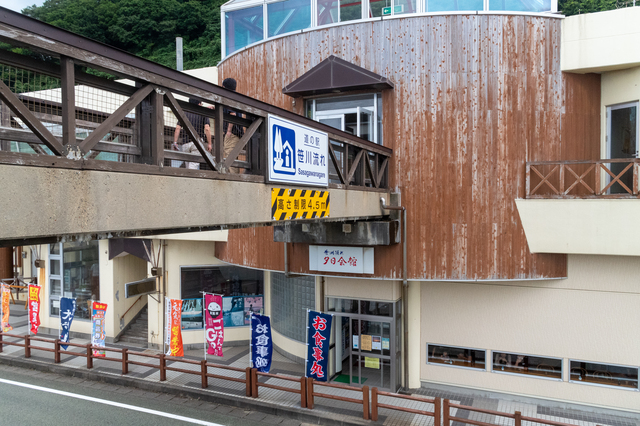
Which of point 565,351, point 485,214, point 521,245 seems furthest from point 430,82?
point 565,351

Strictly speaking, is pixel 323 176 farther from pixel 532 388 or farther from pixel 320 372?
pixel 532 388

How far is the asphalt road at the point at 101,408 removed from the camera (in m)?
10.5

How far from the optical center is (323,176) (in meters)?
7.07

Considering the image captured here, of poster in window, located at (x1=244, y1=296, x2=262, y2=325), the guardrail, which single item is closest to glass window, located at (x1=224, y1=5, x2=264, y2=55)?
poster in window, located at (x1=244, y1=296, x2=262, y2=325)

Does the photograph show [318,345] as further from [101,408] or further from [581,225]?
[581,225]

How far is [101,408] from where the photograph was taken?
11289 mm

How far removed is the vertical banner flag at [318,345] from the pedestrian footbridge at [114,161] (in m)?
5.52

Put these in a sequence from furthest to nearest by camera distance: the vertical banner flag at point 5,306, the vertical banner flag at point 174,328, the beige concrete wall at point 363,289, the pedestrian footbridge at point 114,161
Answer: the vertical banner flag at point 5,306, the vertical banner flag at point 174,328, the beige concrete wall at point 363,289, the pedestrian footbridge at point 114,161

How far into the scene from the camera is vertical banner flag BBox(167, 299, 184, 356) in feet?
46.0

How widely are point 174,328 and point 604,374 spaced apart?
11.7 metres

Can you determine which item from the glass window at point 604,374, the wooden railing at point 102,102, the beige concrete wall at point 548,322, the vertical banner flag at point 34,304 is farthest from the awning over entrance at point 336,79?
the vertical banner flag at point 34,304

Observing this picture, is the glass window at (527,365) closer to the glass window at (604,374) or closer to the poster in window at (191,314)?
the glass window at (604,374)

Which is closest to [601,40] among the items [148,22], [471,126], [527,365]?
[471,126]

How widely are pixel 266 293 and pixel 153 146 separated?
1243 cm
